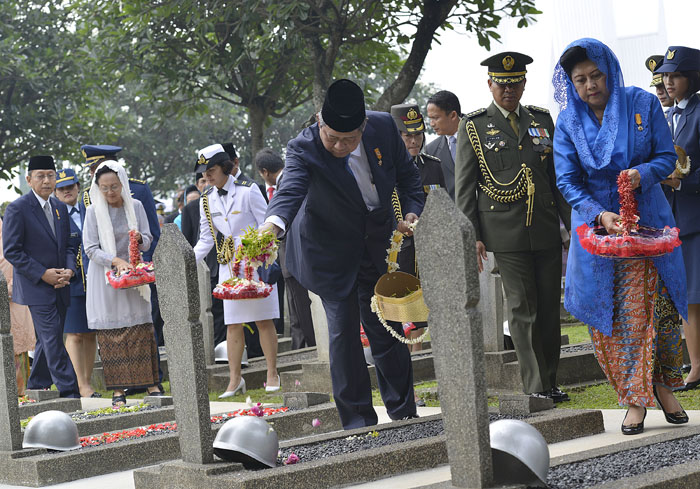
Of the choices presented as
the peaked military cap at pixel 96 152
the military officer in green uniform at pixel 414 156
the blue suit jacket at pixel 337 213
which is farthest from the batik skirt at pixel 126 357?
the blue suit jacket at pixel 337 213

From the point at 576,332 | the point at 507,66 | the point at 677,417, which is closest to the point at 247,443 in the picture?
the point at 677,417

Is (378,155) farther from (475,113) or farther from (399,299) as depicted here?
(475,113)

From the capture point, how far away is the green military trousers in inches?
306

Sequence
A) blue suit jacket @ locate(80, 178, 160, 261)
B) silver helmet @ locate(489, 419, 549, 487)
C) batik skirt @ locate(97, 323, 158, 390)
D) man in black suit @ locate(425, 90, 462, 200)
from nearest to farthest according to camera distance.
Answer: silver helmet @ locate(489, 419, 549, 487), man in black suit @ locate(425, 90, 462, 200), batik skirt @ locate(97, 323, 158, 390), blue suit jacket @ locate(80, 178, 160, 261)

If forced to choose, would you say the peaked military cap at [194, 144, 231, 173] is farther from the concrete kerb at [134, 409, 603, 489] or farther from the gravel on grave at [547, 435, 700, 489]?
the gravel on grave at [547, 435, 700, 489]

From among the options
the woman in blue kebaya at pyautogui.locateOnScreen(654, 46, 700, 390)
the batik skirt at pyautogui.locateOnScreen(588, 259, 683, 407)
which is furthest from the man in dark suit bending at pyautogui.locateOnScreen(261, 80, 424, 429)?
the woman in blue kebaya at pyautogui.locateOnScreen(654, 46, 700, 390)

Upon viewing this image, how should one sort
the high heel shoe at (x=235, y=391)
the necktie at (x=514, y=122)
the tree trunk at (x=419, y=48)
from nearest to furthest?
the necktie at (x=514, y=122) < the high heel shoe at (x=235, y=391) < the tree trunk at (x=419, y=48)

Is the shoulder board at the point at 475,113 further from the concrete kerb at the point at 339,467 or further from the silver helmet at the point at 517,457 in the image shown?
the silver helmet at the point at 517,457

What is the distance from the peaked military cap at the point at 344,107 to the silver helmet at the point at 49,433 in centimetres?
281

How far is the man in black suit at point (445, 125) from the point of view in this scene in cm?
1022

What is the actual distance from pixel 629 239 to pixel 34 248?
7.05m

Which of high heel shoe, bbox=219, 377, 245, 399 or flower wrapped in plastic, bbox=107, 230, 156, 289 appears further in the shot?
high heel shoe, bbox=219, 377, 245, 399

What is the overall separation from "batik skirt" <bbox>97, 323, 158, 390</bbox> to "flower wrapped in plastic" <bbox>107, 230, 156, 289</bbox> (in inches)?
25.1

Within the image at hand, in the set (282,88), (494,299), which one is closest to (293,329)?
(494,299)
